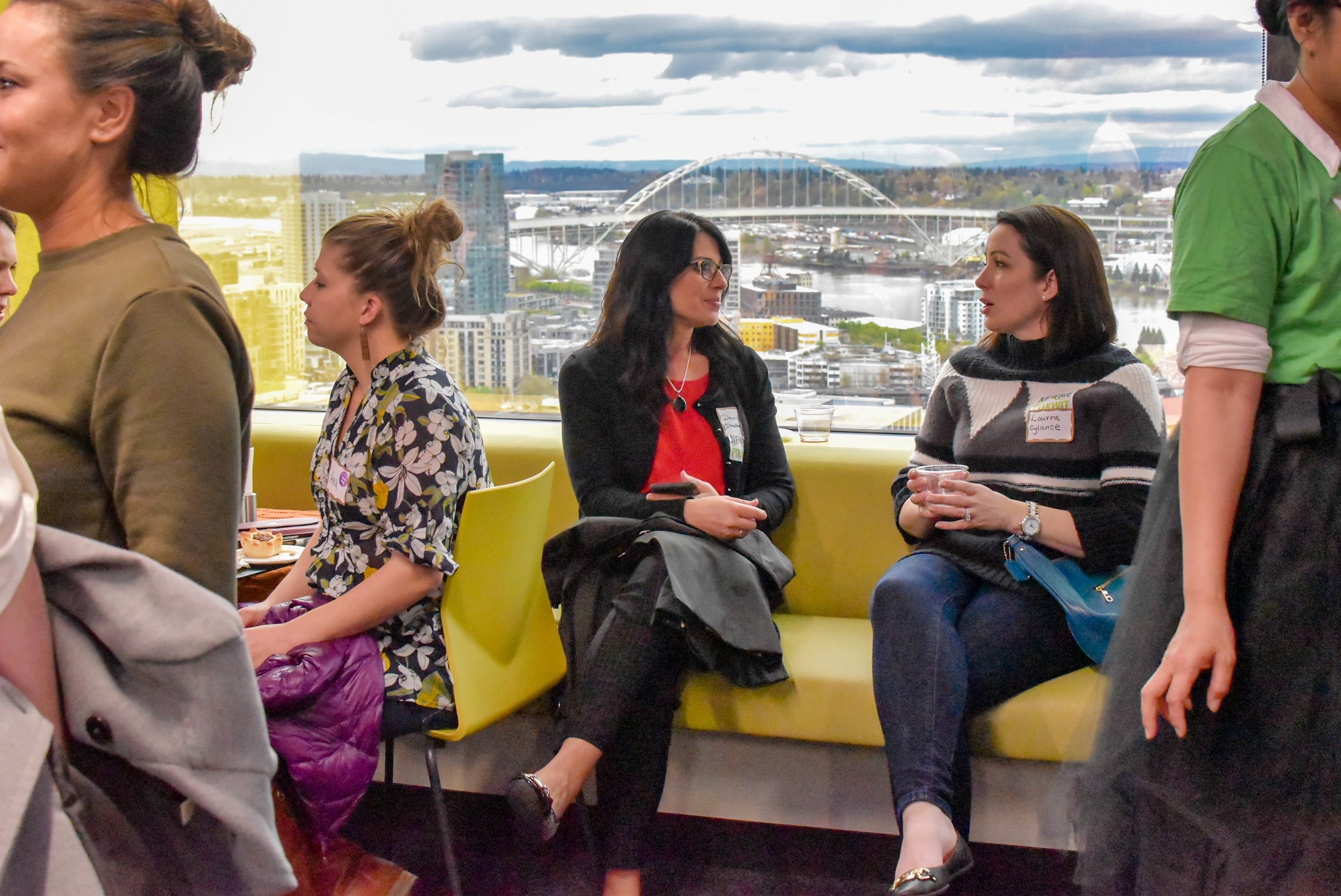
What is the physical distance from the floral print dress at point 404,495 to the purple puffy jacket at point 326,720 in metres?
0.10

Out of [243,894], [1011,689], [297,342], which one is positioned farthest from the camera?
[297,342]

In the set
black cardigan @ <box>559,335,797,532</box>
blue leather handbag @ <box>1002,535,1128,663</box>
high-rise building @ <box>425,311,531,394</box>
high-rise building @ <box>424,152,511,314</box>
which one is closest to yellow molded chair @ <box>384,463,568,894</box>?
black cardigan @ <box>559,335,797,532</box>

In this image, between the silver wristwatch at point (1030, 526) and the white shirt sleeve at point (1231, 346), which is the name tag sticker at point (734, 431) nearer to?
the silver wristwatch at point (1030, 526)

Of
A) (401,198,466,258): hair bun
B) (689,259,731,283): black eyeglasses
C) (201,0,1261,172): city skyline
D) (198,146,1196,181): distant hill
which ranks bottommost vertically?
(689,259,731,283): black eyeglasses

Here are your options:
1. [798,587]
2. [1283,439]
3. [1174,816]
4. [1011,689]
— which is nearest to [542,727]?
[798,587]

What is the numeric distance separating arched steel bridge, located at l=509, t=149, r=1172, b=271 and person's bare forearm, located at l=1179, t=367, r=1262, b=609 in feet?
7.88

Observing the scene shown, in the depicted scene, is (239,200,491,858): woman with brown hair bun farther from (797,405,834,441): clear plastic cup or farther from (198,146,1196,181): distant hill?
(198,146,1196,181): distant hill

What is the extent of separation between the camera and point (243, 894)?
1014 mm

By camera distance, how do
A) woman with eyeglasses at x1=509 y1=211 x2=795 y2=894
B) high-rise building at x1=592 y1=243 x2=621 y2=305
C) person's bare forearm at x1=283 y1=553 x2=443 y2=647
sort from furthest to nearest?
high-rise building at x1=592 y1=243 x2=621 y2=305, woman with eyeglasses at x1=509 y1=211 x2=795 y2=894, person's bare forearm at x1=283 y1=553 x2=443 y2=647

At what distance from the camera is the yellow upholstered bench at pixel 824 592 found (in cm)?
250

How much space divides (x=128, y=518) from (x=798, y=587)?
233cm

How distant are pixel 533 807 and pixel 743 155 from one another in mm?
2282

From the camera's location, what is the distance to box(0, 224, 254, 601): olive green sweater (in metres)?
1.01

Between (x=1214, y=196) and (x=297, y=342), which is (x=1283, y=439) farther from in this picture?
(x=297, y=342)
